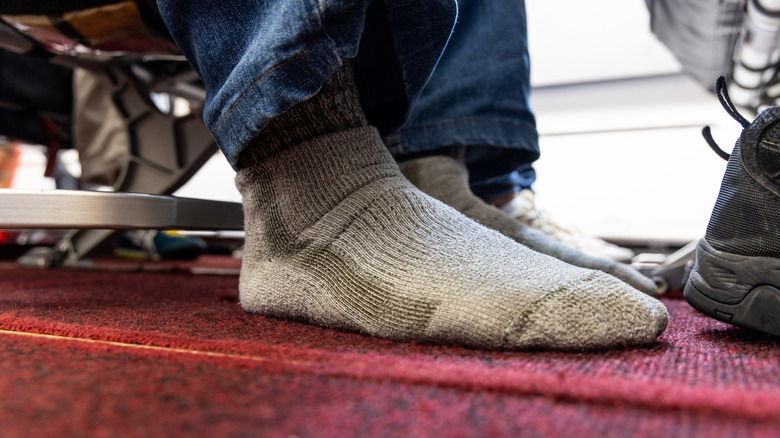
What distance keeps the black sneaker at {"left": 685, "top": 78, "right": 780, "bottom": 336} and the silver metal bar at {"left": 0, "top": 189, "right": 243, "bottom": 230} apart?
55 centimetres

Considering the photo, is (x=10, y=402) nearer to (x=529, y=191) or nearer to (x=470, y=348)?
(x=470, y=348)

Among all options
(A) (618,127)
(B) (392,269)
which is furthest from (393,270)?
(A) (618,127)

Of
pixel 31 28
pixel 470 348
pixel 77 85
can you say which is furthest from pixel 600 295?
pixel 77 85

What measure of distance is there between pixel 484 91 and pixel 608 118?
4.67 feet

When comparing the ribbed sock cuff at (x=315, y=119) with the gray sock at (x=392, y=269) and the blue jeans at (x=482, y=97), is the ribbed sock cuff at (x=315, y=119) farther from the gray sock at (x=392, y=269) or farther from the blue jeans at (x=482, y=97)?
the blue jeans at (x=482, y=97)

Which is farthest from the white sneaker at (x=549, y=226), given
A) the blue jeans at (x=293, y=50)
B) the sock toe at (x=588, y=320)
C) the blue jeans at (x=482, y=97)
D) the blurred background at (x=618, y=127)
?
the blurred background at (x=618, y=127)

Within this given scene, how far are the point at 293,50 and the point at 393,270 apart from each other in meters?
0.17

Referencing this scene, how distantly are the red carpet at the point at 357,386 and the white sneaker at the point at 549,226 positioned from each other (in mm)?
362

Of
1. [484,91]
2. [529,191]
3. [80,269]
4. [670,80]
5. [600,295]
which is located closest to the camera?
[600,295]

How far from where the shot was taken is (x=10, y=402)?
0.22 metres

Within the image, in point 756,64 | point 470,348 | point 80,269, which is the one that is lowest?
point 80,269

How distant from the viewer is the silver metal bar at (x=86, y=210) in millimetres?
517

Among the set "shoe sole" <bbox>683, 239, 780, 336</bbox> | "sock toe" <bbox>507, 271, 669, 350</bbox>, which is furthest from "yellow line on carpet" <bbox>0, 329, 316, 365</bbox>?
"shoe sole" <bbox>683, 239, 780, 336</bbox>

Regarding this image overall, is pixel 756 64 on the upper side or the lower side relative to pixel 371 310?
upper
